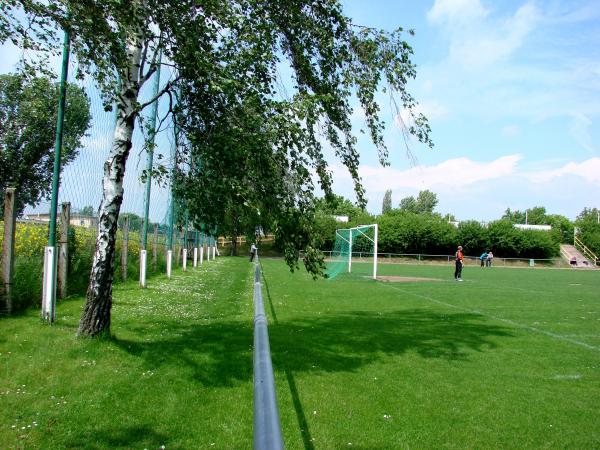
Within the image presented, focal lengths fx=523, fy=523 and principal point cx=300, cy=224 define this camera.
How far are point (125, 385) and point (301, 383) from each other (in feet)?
6.52

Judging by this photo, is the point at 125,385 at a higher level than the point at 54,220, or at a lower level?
lower

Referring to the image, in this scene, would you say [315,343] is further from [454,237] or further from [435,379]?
[454,237]

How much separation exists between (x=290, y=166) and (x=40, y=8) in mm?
3572

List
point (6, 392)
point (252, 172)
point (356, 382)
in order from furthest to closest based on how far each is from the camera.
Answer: point (252, 172)
point (356, 382)
point (6, 392)

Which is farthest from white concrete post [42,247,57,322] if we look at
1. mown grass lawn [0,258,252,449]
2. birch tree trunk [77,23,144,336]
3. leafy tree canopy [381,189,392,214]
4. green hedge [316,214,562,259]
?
leafy tree canopy [381,189,392,214]

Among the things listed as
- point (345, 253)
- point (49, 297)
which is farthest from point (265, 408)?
point (345, 253)

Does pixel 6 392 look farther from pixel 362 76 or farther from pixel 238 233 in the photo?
pixel 362 76

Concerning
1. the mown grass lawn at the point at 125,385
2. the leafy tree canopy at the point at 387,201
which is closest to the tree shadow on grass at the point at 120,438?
the mown grass lawn at the point at 125,385

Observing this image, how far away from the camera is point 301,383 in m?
6.20

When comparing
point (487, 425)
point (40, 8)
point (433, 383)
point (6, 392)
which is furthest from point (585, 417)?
point (40, 8)

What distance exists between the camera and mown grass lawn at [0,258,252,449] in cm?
431

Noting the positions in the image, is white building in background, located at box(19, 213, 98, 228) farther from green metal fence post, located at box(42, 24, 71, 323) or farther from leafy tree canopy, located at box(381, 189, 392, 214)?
leafy tree canopy, located at box(381, 189, 392, 214)

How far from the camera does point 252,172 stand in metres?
Result: 7.21

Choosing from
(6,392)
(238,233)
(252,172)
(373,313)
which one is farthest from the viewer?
(373,313)
